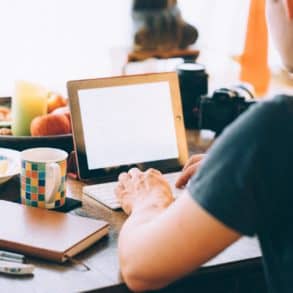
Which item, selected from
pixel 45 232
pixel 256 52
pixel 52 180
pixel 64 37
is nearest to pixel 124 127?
pixel 52 180

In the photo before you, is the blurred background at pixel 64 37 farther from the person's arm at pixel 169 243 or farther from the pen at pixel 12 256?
the person's arm at pixel 169 243

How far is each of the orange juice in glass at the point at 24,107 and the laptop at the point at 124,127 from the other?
196mm

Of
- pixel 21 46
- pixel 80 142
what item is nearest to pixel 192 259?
pixel 80 142

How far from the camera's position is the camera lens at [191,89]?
6.45 ft

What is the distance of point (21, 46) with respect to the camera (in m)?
2.04

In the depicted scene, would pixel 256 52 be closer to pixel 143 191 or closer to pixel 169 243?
pixel 143 191

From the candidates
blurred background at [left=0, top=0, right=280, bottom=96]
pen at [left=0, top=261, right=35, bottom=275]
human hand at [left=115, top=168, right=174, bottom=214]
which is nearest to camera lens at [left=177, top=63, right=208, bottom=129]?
blurred background at [left=0, top=0, right=280, bottom=96]

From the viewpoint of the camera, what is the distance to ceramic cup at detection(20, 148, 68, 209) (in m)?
1.29

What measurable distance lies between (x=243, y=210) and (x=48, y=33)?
1349mm

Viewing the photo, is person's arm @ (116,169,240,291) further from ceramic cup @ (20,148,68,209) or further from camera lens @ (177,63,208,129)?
camera lens @ (177,63,208,129)

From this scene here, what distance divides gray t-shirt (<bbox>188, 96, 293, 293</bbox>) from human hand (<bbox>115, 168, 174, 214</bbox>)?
300 millimetres

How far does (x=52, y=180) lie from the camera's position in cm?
130

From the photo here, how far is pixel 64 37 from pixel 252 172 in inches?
53.6

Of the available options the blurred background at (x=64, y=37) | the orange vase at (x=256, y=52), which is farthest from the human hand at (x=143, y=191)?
the orange vase at (x=256, y=52)
